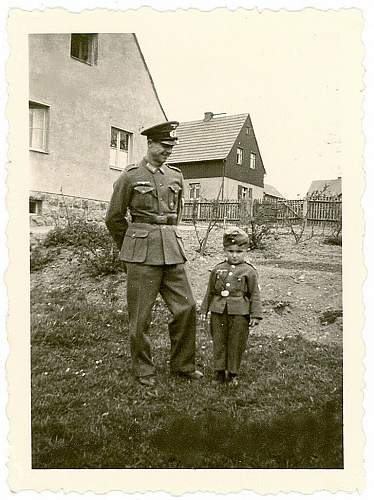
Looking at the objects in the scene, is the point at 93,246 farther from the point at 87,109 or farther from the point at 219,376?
the point at 219,376

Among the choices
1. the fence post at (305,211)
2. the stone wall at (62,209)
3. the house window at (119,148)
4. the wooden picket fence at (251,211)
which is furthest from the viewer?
A: the house window at (119,148)

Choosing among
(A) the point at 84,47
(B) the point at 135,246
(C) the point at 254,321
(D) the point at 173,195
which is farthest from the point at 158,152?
(A) the point at 84,47

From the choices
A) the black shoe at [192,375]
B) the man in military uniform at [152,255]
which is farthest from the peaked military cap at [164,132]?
the black shoe at [192,375]

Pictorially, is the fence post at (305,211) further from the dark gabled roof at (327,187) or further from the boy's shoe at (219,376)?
the boy's shoe at (219,376)

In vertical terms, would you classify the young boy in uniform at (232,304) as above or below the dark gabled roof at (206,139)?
below

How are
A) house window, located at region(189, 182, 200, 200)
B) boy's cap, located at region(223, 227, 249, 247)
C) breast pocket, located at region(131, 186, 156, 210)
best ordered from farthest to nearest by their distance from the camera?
1. house window, located at region(189, 182, 200, 200)
2. breast pocket, located at region(131, 186, 156, 210)
3. boy's cap, located at region(223, 227, 249, 247)

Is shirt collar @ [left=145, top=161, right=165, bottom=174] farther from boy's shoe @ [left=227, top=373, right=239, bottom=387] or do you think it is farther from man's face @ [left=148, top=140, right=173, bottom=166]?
boy's shoe @ [left=227, top=373, right=239, bottom=387]

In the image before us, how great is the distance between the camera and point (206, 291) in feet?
12.2

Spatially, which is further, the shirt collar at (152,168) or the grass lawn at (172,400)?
the shirt collar at (152,168)

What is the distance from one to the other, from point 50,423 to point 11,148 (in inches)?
72.3

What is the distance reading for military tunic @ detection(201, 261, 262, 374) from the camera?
11.6 ft

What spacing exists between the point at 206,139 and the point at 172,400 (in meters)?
3.21

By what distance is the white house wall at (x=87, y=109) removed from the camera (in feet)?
14.3

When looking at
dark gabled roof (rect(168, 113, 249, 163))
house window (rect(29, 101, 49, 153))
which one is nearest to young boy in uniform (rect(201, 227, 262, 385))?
dark gabled roof (rect(168, 113, 249, 163))
